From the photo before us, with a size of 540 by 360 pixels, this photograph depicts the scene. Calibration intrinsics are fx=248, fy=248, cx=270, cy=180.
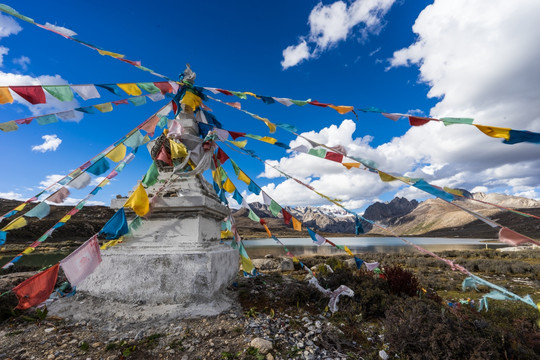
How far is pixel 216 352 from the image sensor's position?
9.31 feet

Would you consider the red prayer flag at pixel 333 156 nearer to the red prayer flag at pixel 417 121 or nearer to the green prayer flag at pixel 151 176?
the red prayer flag at pixel 417 121

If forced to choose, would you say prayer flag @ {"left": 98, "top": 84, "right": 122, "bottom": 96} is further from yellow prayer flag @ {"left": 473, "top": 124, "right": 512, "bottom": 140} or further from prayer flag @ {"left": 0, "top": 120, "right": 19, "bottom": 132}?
yellow prayer flag @ {"left": 473, "top": 124, "right": 512, "bottom": 140}

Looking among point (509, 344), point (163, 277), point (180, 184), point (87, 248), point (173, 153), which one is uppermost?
point (173, 153)

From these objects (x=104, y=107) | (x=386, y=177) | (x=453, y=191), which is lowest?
(x=453, y=191)

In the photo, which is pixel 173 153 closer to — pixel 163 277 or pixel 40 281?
pixel 163 277

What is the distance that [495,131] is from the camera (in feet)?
9.24

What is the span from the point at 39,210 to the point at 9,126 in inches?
60.9

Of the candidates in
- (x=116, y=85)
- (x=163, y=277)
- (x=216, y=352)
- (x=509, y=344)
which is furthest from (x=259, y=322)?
(x=116, y=85)

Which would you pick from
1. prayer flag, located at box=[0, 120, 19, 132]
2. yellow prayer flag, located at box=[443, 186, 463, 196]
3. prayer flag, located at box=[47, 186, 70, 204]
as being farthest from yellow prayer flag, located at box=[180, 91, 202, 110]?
yellow prayer flag, located at box=[443, 186, 463, 196]

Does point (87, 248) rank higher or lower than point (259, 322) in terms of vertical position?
higher

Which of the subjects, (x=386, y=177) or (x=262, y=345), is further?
(x=386, y=177)

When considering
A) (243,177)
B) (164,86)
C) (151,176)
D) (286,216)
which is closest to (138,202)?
(151,176)

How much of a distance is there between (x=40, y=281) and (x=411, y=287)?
21.1 ft

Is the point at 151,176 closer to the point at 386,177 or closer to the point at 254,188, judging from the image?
the point at 254,188
